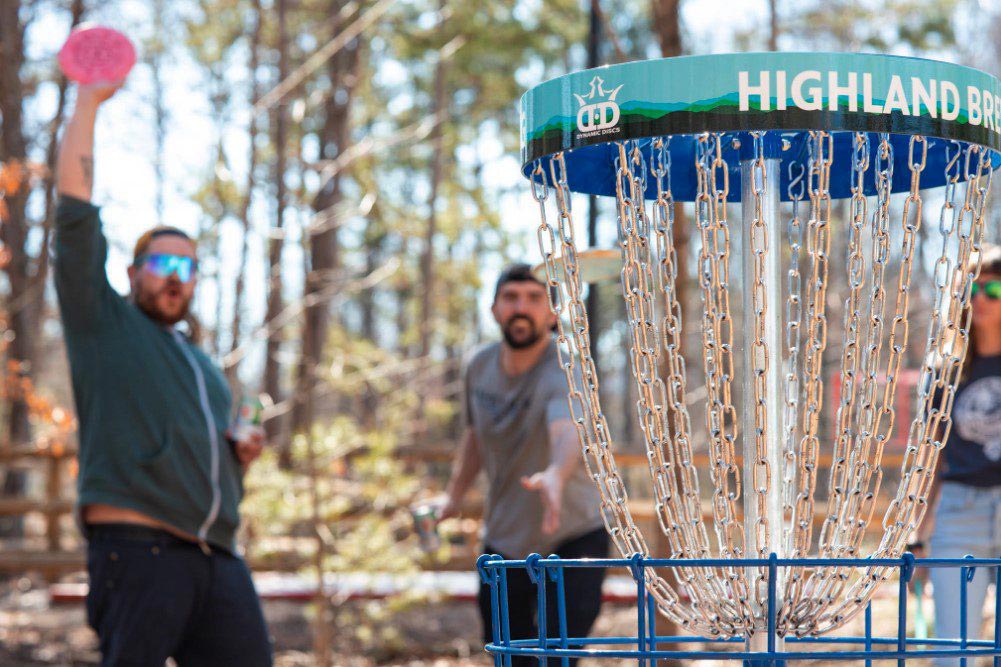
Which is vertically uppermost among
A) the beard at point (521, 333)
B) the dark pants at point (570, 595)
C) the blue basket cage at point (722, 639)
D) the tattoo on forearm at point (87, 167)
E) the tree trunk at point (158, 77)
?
the tree trunk at point (158, 77)

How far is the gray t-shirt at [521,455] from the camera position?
13.4 ft

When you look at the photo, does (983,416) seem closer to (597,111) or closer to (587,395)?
(587,395)

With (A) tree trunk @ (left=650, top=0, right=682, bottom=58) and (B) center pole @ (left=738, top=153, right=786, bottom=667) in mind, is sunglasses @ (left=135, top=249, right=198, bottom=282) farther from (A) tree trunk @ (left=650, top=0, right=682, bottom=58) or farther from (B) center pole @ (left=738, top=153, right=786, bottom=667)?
(A) tree trunk @ (left=650, top=0, right=682, bottom=58)

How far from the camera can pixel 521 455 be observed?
4180 millimetres

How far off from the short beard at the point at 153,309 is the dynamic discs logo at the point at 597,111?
7.12 ft

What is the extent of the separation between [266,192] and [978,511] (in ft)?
47.8

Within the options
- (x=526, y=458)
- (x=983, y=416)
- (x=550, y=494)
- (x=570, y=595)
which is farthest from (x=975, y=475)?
(x=550, y=494)

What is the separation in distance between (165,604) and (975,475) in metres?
2.49

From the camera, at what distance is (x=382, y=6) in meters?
6.68

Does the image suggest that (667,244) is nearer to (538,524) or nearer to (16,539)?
(538,524)

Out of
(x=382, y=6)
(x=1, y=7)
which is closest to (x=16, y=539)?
(x=1, y=7)

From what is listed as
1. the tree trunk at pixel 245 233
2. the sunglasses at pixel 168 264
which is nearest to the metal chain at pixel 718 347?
the sunglasses at pixel 168 264

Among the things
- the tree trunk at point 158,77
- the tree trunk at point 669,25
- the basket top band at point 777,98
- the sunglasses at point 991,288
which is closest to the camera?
the basket top band at point 777,98

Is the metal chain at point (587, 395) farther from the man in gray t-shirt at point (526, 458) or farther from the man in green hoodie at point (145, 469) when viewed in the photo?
the man in gray t-shirt at point (526, 458)
